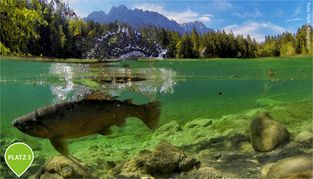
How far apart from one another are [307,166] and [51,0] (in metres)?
3.76

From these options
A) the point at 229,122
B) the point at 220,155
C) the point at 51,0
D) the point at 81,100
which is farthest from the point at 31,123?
the point at 229,122

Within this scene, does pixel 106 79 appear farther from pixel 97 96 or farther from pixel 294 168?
pixel 294 168

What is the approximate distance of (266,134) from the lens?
6340 mm

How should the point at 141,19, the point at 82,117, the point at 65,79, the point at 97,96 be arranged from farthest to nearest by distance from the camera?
the point at 65,79 → the point at 141,19 → the point at 97,96 → the point at 82,117

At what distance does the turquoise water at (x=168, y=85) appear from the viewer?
21.6ft

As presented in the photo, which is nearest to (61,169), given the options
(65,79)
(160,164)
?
(160,164)

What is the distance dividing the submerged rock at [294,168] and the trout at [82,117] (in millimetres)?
1321

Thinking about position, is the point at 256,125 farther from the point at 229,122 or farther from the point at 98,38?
the point at 98,38

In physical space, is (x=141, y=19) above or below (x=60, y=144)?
above

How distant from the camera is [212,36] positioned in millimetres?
6395

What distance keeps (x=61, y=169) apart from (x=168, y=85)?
2.87 metres

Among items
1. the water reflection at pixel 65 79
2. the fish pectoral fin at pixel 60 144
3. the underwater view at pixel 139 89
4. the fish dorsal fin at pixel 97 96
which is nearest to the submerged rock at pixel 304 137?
the underwater view at pixel 139 89

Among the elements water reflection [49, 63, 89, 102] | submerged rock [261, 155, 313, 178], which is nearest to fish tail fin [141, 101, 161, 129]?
water reflection [49, 63, 89, 102]

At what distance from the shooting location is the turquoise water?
21.6 ft
